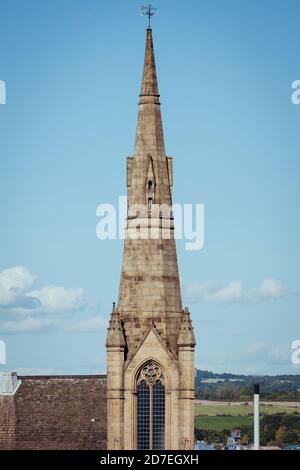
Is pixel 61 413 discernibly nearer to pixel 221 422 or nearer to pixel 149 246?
pixel 149 246

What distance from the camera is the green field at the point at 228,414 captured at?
153750 mm

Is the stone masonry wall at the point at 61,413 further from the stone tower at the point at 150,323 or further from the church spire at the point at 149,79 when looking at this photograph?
the church spire at the point at 149,79

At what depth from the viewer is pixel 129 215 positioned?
390ft

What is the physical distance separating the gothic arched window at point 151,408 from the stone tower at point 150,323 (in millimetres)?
58

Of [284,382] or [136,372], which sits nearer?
[136,372]

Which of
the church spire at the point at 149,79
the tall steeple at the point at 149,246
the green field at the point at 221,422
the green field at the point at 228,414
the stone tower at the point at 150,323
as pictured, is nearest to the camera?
the stone tower at the point at 150,323

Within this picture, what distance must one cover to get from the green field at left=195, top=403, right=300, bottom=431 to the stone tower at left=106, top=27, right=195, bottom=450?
34263mm

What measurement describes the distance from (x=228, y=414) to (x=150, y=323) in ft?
153

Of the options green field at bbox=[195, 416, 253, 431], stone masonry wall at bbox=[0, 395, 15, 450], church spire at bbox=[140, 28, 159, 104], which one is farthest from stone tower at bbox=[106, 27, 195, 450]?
green field at bbox=[195, 416, 253, 431]

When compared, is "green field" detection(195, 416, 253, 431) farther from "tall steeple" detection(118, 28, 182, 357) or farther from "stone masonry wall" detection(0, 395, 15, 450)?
"tall steeple" detection(118, 28, 182, 357)

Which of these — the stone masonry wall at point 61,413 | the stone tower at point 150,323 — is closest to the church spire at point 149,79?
the stone tower at point 150,323
